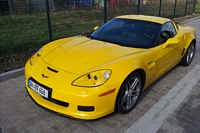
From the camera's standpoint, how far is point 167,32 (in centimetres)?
378

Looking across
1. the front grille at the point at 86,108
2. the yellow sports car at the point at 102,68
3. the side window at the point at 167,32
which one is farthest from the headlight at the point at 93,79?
the side window at the point at 167,32

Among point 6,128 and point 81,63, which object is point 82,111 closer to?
point 81,63

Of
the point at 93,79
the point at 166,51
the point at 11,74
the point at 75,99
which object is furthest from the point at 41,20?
the point at 75,99

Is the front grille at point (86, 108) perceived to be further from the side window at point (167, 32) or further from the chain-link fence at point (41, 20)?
the chain-link fence at point (41, 20)

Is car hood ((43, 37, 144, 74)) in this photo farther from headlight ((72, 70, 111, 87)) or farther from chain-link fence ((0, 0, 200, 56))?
chain-link fence ((0, 0, 200, 56))

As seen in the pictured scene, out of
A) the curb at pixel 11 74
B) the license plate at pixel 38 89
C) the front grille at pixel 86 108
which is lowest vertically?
the curb at pixel 11 74

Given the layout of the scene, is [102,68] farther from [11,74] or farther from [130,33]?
[11,74]

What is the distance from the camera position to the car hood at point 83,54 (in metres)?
2.55

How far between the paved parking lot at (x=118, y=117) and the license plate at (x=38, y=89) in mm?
458

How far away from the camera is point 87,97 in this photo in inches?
87.0

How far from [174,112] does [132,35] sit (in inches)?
57.8


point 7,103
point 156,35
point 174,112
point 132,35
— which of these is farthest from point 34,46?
point 174,112

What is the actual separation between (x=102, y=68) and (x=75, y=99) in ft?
1.75

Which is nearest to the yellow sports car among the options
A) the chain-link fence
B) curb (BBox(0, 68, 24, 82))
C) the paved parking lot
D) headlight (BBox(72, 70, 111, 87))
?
headlight (BBox(72, 70, 111, 87))
